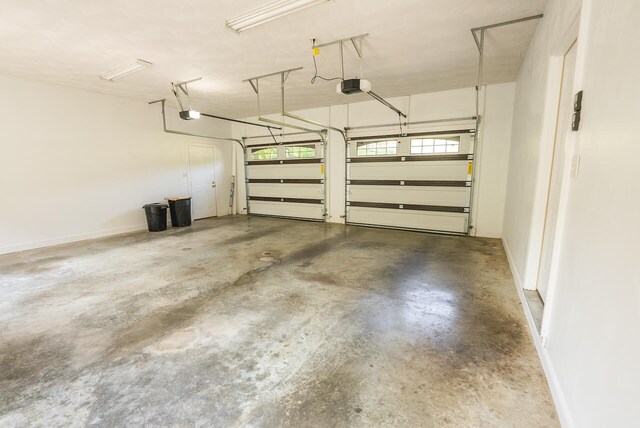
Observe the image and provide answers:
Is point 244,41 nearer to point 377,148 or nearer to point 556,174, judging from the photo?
point 556,174

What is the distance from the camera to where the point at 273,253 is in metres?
4.52

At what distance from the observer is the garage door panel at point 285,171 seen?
7301 millimetres

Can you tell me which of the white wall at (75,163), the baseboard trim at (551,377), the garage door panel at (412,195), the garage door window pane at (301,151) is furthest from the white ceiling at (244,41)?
the baseboard trim at (551,377)

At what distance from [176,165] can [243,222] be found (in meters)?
2.18

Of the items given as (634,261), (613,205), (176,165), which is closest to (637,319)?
(634,261)

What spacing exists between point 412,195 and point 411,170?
0.54m

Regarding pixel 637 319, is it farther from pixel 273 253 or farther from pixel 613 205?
pixel 273 253

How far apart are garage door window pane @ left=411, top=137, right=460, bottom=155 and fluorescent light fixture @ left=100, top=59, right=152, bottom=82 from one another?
4.90m

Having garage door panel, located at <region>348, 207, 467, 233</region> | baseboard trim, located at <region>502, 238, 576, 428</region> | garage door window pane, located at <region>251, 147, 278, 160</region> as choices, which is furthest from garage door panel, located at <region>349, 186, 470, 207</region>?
baseboard trim, located at <region>502, 238, 576, 428</region>

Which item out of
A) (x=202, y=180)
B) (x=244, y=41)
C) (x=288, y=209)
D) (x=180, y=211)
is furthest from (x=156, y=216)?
(x=244, y=41)

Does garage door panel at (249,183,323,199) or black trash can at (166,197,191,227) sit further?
garage door panel at (249,183,323,199)

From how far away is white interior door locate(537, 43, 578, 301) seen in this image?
86.8 inches

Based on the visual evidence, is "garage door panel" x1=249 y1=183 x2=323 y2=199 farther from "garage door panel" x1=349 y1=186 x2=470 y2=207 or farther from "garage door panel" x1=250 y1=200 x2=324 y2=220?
"garage door panel" x1=349 y1=186 x2=470 y2=207

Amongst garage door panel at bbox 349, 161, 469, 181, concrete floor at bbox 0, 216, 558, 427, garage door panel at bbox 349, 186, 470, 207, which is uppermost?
garage door panel at bbox 349, 161, 469, 181
